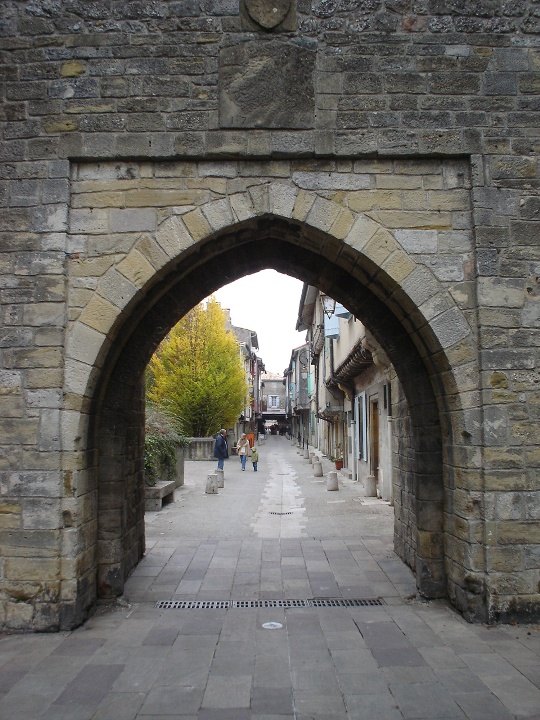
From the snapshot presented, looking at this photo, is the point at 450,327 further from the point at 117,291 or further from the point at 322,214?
the point at 117,291

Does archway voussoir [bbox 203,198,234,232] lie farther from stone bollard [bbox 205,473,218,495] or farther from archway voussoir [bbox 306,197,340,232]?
stone bollard [bbox 205,473,218,495]

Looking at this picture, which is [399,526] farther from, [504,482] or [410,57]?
[410,57]

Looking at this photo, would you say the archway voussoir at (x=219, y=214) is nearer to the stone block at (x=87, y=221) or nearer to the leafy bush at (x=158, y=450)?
the stone block at (x=87, y=221)

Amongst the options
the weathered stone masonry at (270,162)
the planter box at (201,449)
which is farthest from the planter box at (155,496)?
the planter box at (201,449)

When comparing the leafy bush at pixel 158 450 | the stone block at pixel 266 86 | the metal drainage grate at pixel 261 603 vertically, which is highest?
the stone block at pixel 266 86

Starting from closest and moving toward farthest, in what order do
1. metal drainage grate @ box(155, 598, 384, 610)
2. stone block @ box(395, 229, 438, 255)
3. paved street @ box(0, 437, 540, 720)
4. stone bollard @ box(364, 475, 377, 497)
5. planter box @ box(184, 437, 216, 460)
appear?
paved street @ box(0, 437, 540, 720), stone block @ box(395, 229, 438, 255), metal drainage grate @ box(155, 598, 384, 610), stone bollard @ box(364, 475, 377, 497), planter box @ box(184, 437, 216, 460)

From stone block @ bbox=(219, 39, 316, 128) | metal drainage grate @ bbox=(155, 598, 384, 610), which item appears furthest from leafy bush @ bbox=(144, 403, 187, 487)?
stone block @ bbox=(219, 39, 316, 128)

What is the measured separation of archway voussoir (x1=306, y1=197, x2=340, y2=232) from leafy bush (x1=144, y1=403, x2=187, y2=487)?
19.6 feet

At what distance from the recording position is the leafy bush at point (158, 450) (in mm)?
9820

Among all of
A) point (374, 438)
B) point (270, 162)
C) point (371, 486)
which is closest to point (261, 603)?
point (270, 162)

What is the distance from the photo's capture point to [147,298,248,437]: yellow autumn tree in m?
22.4

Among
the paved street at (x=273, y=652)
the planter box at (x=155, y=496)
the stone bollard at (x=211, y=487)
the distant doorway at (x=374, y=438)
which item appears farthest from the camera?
the distant doorway at (x=374, y=438)

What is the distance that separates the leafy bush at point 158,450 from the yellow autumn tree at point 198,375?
9.17 metres

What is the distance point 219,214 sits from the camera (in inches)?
175
